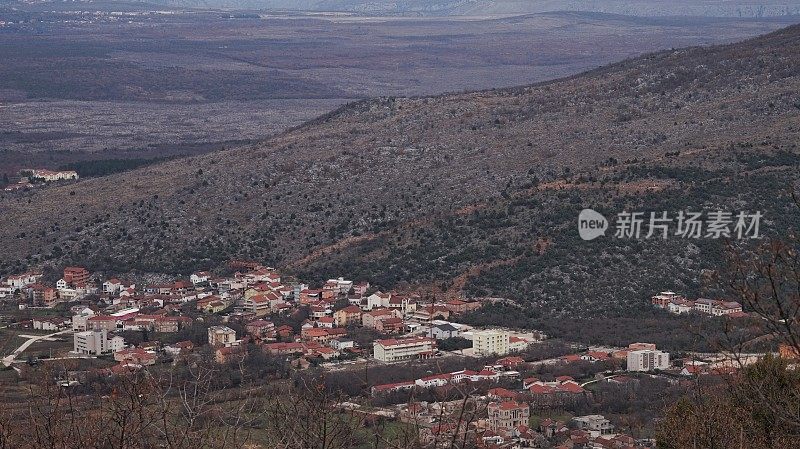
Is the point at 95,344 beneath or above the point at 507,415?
beneath

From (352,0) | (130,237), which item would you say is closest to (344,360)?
(130,237)

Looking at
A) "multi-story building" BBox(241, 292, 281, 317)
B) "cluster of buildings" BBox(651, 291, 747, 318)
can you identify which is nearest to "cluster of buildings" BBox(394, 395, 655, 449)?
"cluster of buildings" BBox(651, 291, 747, 318)

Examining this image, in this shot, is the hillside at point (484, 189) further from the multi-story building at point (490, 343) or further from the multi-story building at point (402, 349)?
the multi-story building at point (402, 349)

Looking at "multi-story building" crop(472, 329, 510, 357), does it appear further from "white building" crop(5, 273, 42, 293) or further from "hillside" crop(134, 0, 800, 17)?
"hillside" crop(134, 0, 800, 17)

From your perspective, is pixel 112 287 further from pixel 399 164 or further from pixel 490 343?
pixel 490 343

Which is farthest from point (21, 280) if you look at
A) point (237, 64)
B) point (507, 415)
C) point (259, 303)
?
point (237, 64)

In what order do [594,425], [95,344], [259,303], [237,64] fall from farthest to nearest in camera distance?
[237,64] → [259,303] → [95,344] → [594,425]
